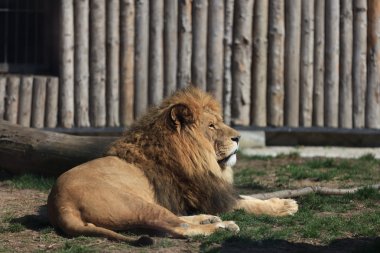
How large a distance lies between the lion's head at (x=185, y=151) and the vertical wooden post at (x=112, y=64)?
405 centimetres

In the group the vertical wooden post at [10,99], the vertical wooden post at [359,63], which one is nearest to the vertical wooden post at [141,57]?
the vertical wooden post at [10,99]

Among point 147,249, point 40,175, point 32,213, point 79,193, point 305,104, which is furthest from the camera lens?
point 305,104

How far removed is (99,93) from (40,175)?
2.46 m

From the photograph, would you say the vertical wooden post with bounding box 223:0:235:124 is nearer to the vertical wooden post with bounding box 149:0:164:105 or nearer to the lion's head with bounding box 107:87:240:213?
the vertical wooden post with bounding box 149:0:164:105

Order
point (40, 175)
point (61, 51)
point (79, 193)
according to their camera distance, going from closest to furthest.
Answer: point (79, 193) → point (40, 175) → point (61, 51)

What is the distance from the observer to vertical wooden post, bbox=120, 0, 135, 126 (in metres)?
11.8

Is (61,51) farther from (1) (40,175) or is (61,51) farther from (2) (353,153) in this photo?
(2) (353,153)

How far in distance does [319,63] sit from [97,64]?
9.41 ft

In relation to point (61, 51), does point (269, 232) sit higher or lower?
lower

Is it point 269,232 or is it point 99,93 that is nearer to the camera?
point 269,232

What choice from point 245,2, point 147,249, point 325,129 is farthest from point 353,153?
point 147,249

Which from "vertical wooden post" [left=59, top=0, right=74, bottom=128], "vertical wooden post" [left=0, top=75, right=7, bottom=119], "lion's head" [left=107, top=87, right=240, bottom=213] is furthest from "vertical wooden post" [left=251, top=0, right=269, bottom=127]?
"lion's head" [left=107, top=87, right=240, bottom=213]

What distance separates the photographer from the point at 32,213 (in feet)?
26.5

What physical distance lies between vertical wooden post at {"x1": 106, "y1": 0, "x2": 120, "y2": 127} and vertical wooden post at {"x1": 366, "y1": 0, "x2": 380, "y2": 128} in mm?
3280
